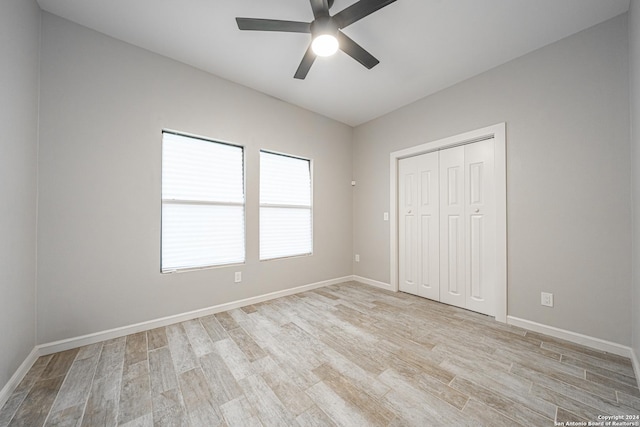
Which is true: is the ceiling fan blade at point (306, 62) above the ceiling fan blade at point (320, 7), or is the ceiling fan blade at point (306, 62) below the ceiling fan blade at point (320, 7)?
below

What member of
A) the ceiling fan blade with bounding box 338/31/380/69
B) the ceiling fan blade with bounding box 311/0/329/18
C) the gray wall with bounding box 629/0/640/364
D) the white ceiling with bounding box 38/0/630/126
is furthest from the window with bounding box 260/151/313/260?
the gray wall with bounding box 629/0/640/364

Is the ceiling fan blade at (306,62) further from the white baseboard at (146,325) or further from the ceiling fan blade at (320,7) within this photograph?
the white baseboard at (146,325)

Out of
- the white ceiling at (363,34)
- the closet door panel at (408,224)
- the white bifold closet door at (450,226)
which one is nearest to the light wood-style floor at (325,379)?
the white bifold closet door at (450,226)

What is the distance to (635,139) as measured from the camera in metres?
1.73

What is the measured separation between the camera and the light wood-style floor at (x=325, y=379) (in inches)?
51.3

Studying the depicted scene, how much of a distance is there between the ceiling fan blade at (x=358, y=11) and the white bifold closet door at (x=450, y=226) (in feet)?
6.57

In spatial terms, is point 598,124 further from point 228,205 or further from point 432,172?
point 228,205

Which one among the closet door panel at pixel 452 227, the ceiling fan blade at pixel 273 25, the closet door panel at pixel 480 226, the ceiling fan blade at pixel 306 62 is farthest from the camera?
Answer: the closet door panel at pixel 452 227

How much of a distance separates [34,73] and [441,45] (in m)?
3.49

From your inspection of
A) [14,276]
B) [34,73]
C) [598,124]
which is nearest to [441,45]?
[598,124]

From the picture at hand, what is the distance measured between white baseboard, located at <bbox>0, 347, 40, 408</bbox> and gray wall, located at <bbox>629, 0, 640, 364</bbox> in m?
4.09

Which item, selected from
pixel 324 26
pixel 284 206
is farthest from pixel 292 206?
pixel 324 26

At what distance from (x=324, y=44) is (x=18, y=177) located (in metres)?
2.41

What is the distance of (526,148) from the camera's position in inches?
93.5
